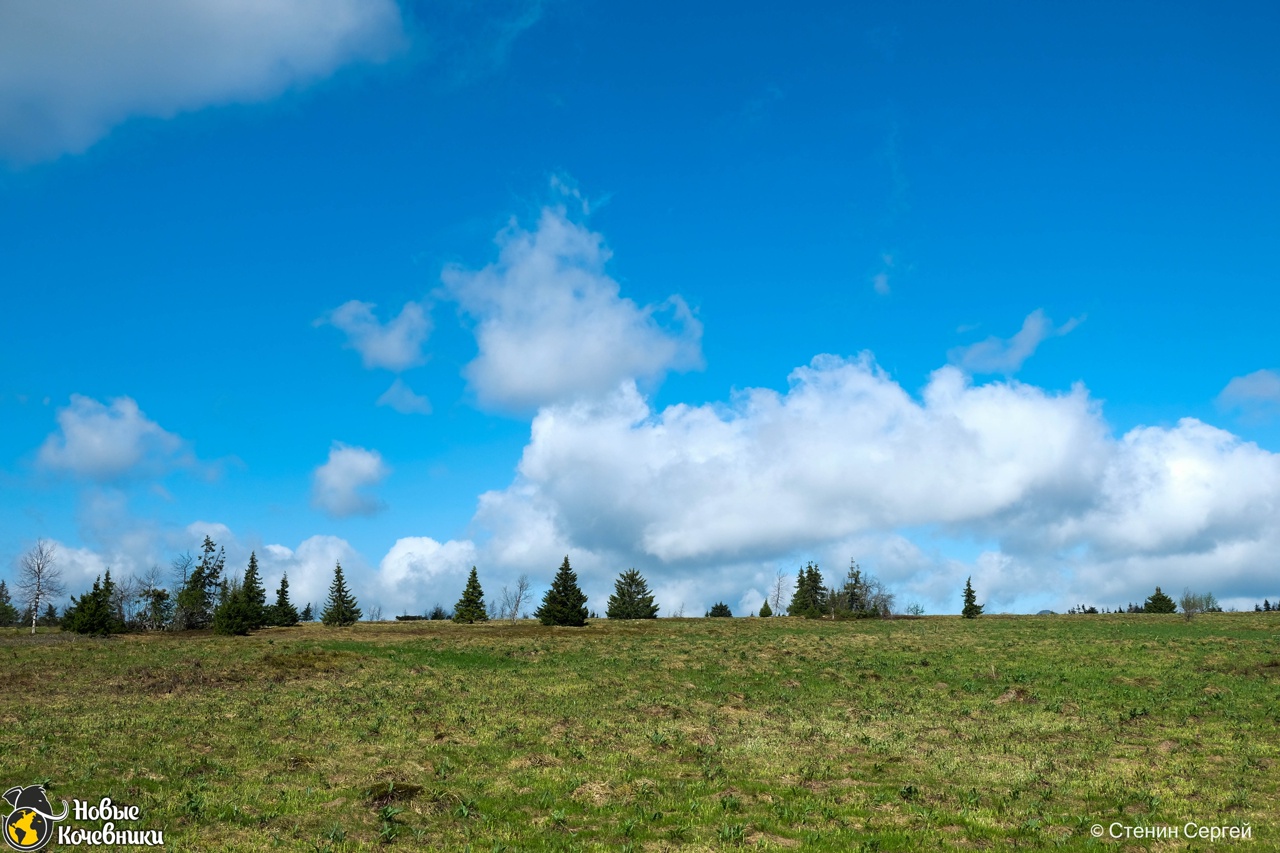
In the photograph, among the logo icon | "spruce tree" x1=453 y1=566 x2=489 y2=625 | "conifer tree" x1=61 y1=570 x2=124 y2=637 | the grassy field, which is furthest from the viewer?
"spruce tree" x1=453 y1=566 x2=489 y2=625

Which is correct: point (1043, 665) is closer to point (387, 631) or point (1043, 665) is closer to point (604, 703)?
point (604, 703)

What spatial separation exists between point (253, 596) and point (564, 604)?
128 feet

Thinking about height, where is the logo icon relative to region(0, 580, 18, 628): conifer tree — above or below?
below

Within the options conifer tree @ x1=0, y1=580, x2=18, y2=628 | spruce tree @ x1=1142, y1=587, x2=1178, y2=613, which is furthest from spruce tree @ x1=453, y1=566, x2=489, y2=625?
spruce tree @ x1=1142, y1=587, x2=1178, y2=613

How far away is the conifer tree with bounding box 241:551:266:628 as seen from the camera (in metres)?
90.3

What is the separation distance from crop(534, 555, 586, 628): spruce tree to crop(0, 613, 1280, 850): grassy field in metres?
41.6

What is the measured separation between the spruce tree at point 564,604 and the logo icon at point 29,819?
76.8 meters

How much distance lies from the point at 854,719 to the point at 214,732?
1034 inches

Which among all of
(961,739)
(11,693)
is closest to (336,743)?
(11,693)

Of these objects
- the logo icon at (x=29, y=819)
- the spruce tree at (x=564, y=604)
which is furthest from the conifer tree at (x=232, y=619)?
the logo icon at (x=29, y=819)

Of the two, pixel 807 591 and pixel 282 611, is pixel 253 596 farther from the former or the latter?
pixel 807 591

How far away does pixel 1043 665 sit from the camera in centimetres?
5009

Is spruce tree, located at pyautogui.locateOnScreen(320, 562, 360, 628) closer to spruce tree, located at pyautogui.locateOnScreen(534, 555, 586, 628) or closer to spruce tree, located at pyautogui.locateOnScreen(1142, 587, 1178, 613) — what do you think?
spruce tree, located at pyautogui.locateOnScreen(534, 555, 586, 628)

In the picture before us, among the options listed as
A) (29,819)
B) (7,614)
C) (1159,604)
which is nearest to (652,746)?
(29,819)
